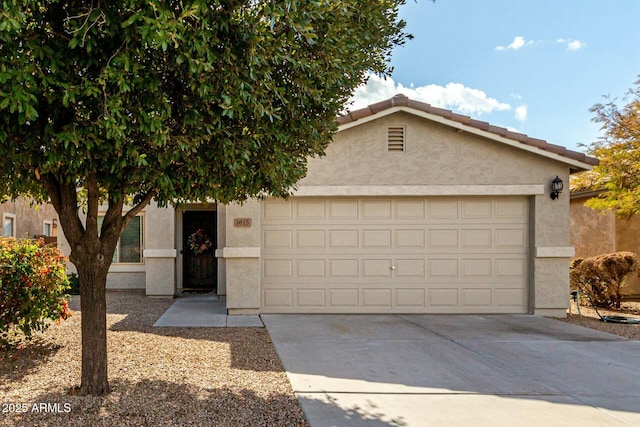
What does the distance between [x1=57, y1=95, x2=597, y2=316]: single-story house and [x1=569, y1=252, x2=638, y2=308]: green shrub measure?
5.57 ft

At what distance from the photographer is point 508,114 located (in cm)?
1538

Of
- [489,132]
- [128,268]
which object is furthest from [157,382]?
[128,268]

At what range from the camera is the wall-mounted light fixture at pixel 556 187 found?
912 cm

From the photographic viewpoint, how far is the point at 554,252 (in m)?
9.17

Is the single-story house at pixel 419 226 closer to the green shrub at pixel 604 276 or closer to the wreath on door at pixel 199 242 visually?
the green shrub at pixel 604 276

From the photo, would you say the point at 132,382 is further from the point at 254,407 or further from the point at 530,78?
the point at 530,78

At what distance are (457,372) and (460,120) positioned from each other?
5.21 metres

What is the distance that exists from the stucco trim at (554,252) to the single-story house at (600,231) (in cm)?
410

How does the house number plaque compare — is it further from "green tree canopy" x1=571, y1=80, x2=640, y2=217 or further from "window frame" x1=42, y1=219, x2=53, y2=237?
"window frame" x1=42, y1=219, x2=53, y2=237

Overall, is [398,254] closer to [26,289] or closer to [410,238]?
[410,238]

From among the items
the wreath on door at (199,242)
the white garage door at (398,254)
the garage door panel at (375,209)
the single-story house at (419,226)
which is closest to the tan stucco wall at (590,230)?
the single-story house at (419,226)

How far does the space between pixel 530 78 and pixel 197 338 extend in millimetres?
10889

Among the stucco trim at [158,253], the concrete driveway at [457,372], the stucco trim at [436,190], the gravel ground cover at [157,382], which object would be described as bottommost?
the concrete driveway at [457,372]

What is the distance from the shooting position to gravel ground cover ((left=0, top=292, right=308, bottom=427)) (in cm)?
A: 397
